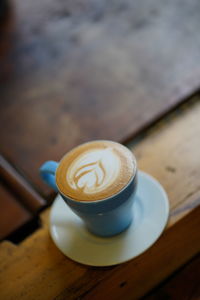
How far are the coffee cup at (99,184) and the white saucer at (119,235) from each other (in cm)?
2

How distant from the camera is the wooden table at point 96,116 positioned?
55 cm

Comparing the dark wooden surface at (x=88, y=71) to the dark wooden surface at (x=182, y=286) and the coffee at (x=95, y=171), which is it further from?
the dark wooden surface at (x=182, y=286)

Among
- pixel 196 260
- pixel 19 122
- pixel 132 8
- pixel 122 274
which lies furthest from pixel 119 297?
pixel 132 8

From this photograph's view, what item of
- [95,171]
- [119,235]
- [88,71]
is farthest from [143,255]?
[88,71]

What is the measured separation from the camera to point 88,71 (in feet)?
3.00

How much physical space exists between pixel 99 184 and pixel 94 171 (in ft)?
0.08

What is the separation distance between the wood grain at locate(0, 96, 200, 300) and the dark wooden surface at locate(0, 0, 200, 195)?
8 centimetres

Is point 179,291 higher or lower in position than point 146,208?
lower

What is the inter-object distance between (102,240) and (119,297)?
13cm

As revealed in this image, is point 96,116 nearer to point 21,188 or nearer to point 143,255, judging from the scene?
point 21,188

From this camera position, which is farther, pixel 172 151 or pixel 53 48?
pixel 53 48

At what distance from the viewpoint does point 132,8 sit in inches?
42.5

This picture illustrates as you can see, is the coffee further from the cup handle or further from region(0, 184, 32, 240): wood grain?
region(0, 184, 32, 240): wood grain

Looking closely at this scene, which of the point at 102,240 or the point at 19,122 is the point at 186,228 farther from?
the point at 19,122
